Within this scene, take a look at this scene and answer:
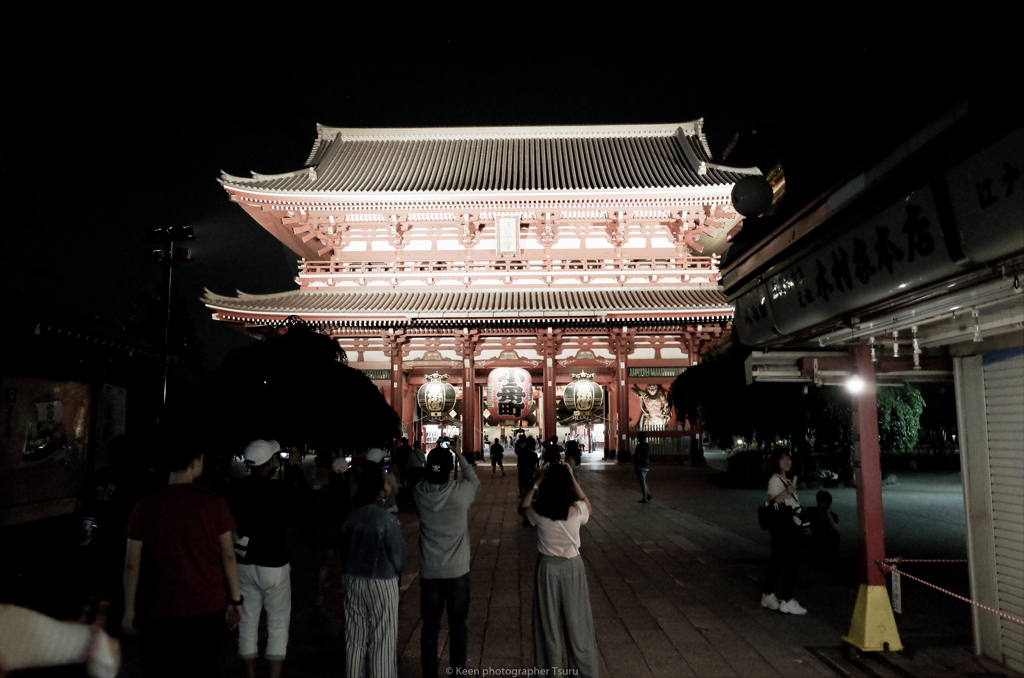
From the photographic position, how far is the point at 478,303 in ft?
67.0

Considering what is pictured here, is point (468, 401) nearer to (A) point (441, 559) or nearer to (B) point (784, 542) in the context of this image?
(B) point (784, 542)

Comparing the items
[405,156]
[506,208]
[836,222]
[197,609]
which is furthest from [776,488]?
[405,156]

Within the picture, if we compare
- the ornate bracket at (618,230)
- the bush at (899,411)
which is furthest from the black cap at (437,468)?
the ornate bracket at (618,230)

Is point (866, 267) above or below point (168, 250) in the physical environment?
below

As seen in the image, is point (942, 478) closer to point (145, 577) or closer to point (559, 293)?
point (559, 293)

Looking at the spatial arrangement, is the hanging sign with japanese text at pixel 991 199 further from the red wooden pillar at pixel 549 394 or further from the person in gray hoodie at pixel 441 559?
the red wooden pillar at pixel 549 394

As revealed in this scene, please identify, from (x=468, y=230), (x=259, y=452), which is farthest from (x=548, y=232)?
(x=259, y=452)

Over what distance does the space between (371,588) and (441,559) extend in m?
0.49

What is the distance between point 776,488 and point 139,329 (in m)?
41.1

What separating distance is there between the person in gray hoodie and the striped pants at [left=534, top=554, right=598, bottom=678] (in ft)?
Answer: 1.80

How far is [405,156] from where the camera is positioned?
25.6m

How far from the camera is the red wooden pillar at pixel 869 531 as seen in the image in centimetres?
472

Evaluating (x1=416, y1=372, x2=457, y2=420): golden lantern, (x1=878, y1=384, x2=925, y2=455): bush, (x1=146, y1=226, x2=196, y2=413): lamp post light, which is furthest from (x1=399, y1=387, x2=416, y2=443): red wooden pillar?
(x1=878, y1=384, x2=925, y2=455): bush

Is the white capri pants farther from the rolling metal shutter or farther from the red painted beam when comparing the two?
the rolling metal shutter
